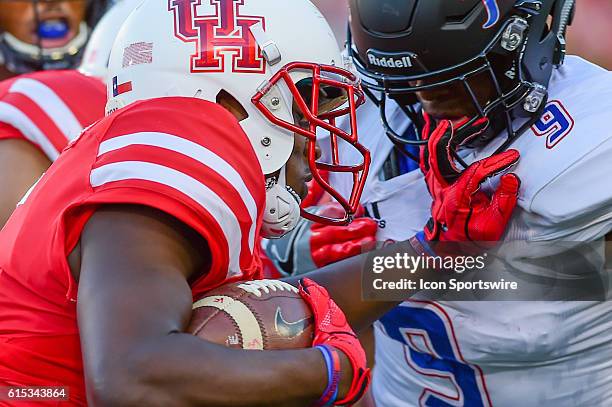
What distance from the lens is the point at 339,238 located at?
2.66 meters

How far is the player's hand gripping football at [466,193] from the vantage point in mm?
2154

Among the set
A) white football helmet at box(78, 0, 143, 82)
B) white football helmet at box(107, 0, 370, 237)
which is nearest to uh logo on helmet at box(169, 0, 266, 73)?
white football helmet at box(107, 0, 370, 237)

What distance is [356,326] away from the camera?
228 centimetres

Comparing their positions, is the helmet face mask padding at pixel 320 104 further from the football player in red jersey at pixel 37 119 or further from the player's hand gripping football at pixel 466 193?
the football player in red jersey at pixel 37 119

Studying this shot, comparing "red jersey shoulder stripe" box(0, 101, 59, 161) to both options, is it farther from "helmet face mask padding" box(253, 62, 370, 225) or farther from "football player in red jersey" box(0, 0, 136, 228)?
"helmet face mask padding" box(253, 62, 370, 225)

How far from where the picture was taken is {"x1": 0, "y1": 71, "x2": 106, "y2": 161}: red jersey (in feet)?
8.80

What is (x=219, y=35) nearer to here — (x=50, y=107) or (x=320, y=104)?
(x=320, y=104)

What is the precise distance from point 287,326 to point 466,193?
2.20ft

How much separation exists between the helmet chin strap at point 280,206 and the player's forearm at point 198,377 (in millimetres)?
433

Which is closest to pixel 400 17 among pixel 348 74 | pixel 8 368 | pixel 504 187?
pixel 348 74

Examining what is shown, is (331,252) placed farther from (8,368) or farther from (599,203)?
(8,368)

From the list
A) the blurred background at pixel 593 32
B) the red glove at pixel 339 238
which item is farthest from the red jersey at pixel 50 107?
the blurred background at pixel 593 32

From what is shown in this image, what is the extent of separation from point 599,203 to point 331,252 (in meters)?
0.83

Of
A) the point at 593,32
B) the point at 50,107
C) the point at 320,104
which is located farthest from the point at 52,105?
the point at 593,32
